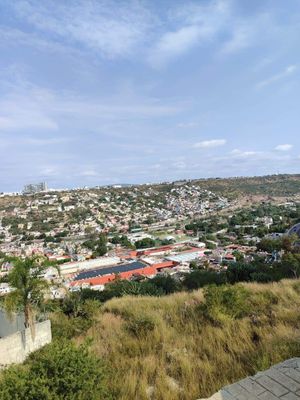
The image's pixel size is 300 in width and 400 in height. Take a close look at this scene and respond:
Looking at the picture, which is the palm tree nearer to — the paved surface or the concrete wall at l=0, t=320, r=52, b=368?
the concrete wall at l=0, t=320, r=52, b=368

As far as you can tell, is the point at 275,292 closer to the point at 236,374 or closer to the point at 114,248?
the point at 236,374

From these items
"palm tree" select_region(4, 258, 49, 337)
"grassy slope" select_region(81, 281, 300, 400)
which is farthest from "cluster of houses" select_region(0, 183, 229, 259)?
"grassy slope" select_region(81, 281, 300, 400)

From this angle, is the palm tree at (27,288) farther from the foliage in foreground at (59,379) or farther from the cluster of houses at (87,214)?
the cluster of houses at (87,214)

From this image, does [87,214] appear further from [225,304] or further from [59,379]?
[59,379]

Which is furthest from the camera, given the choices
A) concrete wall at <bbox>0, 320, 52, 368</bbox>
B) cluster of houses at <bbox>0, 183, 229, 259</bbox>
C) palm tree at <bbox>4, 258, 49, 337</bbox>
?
cluster of houses at <bbox>0, 183, 229, 259</bbox>

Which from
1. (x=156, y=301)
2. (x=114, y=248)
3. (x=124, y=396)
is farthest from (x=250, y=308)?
(x=114, y=248)

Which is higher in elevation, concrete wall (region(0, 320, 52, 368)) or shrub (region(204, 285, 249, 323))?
shrub (region(204, 285, 249, 323))
